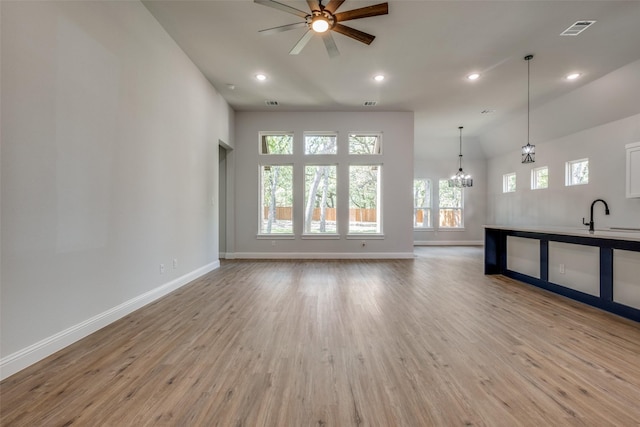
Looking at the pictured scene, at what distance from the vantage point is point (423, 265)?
587 centimetres

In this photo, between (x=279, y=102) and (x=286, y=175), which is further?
(x=286, y=175)

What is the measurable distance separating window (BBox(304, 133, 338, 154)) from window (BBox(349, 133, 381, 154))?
1.38ft

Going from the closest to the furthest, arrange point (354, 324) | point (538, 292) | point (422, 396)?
point (422, 396)
point (354, 324)
point (538, 292)

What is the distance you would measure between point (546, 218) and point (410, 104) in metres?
4.83

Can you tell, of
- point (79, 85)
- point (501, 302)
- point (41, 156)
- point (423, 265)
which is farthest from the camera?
point (423, 265)

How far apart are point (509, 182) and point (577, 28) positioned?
20.3 feet

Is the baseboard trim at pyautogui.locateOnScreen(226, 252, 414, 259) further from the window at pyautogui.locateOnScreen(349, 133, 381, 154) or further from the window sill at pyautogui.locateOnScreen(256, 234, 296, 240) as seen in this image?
the window at pyautogui.locateOnScreen(349, 133, 381, 154)

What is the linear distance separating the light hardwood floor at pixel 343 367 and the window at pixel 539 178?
5.29 metres

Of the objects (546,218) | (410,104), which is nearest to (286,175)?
(410,104)

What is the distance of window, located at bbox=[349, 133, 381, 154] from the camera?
22.2ft

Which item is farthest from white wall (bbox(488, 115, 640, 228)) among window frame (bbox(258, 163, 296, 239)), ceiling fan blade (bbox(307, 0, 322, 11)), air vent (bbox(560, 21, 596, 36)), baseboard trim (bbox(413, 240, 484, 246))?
window frame (bbox(258, 163, 296, 239))

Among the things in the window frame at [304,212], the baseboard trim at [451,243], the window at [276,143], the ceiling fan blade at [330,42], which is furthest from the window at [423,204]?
the ceiling fan blade at [330,42]

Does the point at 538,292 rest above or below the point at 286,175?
below

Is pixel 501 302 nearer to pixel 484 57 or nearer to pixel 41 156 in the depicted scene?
pixel 484 57
